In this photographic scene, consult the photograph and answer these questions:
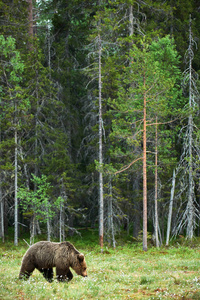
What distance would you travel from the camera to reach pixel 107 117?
2772cm

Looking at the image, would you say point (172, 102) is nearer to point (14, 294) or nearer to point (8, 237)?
point (8, 237)

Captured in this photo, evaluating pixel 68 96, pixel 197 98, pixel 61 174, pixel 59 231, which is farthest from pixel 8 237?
pixel 197 98

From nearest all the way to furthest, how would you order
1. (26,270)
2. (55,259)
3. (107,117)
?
(55,259)
(26,270)
(107,117)

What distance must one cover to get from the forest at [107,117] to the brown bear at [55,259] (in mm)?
10757

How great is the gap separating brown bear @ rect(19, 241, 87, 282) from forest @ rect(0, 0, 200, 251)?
424 inches

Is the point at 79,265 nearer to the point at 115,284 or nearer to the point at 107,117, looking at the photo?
the point at 115,284

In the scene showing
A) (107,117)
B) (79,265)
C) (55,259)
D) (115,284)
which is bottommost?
(115,284)

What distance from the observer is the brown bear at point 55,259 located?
1098 centimetres

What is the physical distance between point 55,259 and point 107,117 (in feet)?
58.1

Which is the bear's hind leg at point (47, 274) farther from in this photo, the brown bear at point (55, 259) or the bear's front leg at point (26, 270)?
the bear's front leg at point (26, 270)

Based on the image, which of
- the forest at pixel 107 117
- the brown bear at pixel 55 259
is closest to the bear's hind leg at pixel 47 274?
the brown bear at pixel 55 259

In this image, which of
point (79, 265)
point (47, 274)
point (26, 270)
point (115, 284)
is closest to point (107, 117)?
point (47, 274)

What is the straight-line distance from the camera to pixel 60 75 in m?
31.0

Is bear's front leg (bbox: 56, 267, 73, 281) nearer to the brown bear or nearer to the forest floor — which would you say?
the brown bear
